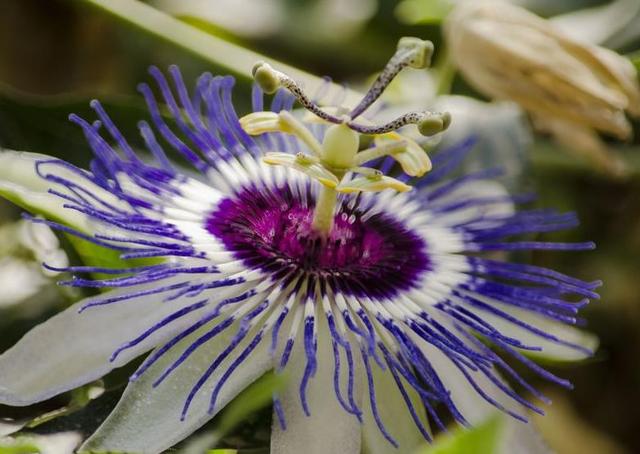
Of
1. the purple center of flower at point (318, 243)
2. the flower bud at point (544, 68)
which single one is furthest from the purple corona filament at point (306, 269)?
the flower bud at point (544, 68)

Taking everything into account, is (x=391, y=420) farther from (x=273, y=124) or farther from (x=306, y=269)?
(x=273, y=124)

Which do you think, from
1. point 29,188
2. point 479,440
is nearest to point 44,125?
point 29,188

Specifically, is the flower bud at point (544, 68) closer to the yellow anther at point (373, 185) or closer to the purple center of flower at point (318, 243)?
the purple center of flower at point (318, 243)

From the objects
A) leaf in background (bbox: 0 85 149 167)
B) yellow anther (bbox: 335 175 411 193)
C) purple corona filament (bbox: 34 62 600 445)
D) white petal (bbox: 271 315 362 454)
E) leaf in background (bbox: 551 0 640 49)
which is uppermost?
leaf in background (bbox: 551 0 640 49)

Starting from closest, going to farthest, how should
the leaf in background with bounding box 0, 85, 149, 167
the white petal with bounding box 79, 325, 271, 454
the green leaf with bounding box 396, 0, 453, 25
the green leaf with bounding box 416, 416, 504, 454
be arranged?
the green leaf with bounding box 416, 416, 504, 454, the white petal with bounding box 79, 325, 271, 454, the leaf in background with bounding box 0, 85, 149, 167, the green leaf with bounding box 396, 0, 453, 25

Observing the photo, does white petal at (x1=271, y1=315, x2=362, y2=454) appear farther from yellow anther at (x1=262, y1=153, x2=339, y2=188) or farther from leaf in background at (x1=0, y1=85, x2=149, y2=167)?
leaf in background at (x1=0, y1=85, x2=149, y2=167)

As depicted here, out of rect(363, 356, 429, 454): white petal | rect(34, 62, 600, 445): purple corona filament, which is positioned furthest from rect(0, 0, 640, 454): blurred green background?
rect(363, 356, 429, 454): white petal

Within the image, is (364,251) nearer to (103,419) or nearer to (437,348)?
(437,348)
